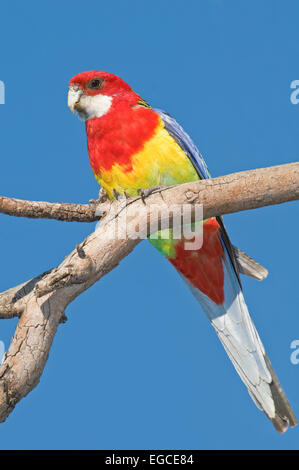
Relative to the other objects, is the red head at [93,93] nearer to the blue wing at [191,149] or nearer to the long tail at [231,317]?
the blue wing at [191,149]

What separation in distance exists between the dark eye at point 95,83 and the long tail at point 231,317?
129 centimetres

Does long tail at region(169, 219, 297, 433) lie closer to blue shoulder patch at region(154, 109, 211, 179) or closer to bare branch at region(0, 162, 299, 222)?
blue shoulder patch at region(154, 109, 211, 179)

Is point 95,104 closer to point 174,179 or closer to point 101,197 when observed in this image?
point 101,197

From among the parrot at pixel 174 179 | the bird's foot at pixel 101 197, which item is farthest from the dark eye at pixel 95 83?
the bird's foot at pixel 101 197

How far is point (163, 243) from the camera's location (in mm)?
3820

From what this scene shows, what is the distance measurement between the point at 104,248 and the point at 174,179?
2.56 feet

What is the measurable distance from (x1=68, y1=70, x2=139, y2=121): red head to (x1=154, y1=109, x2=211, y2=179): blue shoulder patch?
0.29m

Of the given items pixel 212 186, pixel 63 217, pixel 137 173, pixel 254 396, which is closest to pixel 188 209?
pixel 212 186

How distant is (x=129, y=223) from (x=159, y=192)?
0.26 metres

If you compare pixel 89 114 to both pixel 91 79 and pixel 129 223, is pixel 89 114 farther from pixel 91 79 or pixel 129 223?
pixel 129 223

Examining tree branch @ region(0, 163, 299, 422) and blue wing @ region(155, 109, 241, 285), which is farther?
blue wing @ region(155, 109, 241, 285)

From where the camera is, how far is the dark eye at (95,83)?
12.4 feet

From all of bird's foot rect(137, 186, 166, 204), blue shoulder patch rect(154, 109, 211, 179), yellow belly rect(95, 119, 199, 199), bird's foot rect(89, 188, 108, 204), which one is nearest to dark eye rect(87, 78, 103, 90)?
blue shoulder patch rect(154, 109, 211, 179)

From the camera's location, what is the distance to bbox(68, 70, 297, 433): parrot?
356 cm
